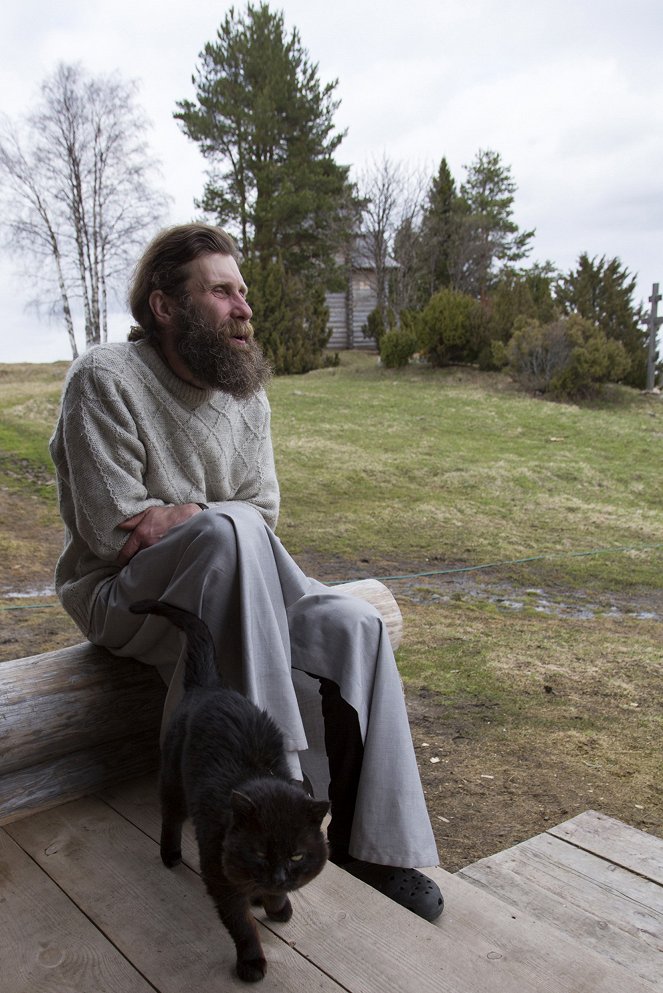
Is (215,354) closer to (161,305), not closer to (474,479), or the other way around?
(161,305)

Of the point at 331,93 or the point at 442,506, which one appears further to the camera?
the point at 331,93

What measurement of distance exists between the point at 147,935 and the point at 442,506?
7287 mm

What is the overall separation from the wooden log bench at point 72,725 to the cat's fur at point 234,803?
481mm

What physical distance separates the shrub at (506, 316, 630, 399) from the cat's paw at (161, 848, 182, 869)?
14241mm

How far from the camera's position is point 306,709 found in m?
2.03

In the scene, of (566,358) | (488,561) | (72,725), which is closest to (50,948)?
(72,725)

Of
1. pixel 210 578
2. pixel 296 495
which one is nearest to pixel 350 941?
pixel 210 578

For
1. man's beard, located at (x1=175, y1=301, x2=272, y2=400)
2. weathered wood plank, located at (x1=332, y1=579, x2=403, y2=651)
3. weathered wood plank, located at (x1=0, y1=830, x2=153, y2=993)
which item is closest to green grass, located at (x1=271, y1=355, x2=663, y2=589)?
weathered wood plank, located at (x1=332, y1=579, x2=403, y2=651)

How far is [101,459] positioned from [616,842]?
193 cm

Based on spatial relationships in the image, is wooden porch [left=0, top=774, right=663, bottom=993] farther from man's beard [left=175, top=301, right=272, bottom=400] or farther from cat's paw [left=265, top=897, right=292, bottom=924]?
man's beard [left=175, top=301, right=272, bottom=400]

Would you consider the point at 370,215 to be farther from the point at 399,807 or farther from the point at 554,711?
the point at 399,807

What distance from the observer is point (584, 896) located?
217cm

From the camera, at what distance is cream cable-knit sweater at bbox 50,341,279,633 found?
2107 millimetres

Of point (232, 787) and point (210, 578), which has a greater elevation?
point (210, 578)
